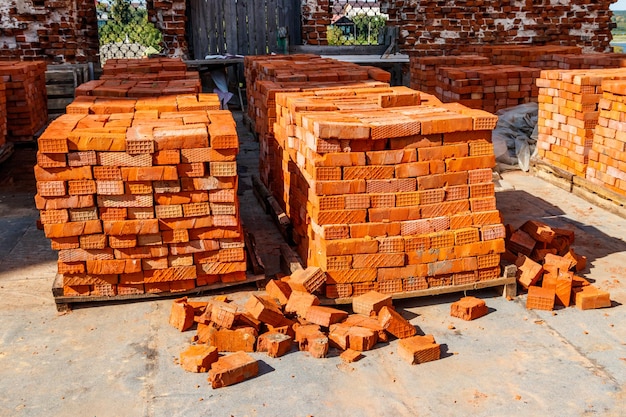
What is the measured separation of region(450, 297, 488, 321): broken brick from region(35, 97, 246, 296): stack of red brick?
61.6 inches

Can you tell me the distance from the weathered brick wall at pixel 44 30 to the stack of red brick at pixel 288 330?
10897 millimetres

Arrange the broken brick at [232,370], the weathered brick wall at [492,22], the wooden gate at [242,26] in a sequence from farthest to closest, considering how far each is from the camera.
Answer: the wooden gate at [242,26]
the weathered brick wall at [492,22]
the broken brick at [232,370]

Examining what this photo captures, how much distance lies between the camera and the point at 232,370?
3.97 m

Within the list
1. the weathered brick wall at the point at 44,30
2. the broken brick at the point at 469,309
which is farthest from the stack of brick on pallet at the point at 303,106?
the weathered brick wall at the point at 44,30

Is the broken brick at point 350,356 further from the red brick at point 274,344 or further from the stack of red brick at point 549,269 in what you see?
the stack of red brick at point 549,269

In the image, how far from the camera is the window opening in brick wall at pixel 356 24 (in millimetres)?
17020

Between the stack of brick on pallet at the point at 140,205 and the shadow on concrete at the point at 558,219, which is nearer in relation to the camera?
the stack of brick on pallet at the point at 140,205

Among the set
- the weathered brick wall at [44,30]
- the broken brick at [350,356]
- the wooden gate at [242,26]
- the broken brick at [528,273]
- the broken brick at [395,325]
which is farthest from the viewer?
the wooden gate at [242,26]

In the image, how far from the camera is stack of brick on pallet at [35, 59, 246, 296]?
15.6 feet

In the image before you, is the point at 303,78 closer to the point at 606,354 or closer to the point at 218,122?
the point at 218,122

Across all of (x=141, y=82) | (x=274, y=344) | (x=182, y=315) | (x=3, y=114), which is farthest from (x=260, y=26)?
(x=274, y=344)

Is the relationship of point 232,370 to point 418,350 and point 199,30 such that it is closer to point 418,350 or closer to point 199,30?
point 418,350

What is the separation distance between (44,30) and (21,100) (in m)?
4.28

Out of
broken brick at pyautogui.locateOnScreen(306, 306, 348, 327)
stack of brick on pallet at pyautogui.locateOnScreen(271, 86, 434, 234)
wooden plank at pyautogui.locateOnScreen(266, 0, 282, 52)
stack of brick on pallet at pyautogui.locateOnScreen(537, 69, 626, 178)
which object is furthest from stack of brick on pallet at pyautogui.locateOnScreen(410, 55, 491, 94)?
broken brick at pyautogui.locateOnScreen(306, 306, 348, 327)
